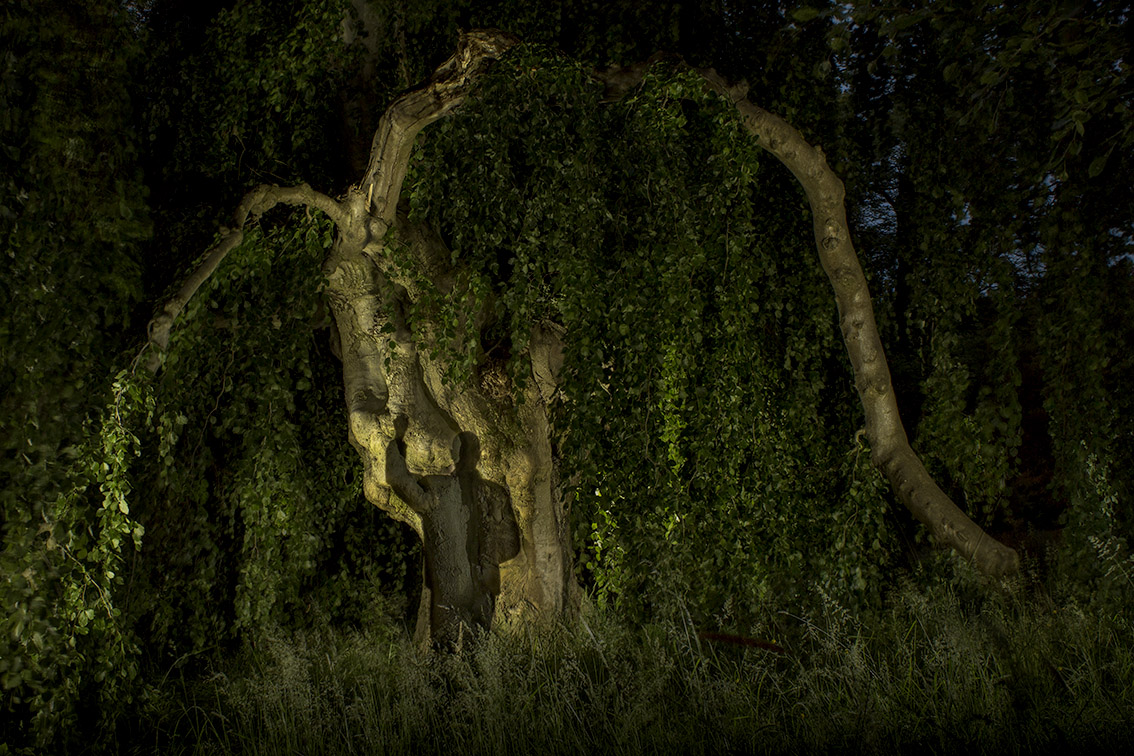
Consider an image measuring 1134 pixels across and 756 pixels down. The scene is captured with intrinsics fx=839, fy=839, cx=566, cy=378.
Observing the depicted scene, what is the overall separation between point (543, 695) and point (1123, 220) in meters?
3.04

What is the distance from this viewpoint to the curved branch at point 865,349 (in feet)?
12.3

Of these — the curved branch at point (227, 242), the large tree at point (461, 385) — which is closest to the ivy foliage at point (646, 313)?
the large tree at point (461, 385)

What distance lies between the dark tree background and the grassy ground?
253mm

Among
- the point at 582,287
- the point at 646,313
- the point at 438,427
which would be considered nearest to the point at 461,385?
the point at 438,427

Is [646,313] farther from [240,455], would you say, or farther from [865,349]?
[240,455]

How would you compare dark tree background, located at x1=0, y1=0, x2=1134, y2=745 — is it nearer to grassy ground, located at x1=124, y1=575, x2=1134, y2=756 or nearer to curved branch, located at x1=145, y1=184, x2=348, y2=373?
curved branch, located at x1=145, y1=184, x2=348, y2=373

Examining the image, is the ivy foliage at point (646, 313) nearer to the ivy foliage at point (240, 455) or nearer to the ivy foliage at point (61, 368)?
the ivy foliage at point (240, 455)

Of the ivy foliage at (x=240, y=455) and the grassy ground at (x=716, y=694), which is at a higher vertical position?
the ivy foliage at (x=240, y=455)

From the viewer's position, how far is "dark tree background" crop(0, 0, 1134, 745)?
3006 millimetres

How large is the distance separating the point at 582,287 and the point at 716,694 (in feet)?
5.29

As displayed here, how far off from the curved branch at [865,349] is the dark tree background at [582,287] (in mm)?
167

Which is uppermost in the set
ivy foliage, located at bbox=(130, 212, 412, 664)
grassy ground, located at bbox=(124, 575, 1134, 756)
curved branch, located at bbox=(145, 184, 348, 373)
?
curved branch, located at bbox=(145, 184, 348, 373)

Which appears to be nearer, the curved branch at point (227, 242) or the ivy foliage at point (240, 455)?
the curved branch at point (227, 242)

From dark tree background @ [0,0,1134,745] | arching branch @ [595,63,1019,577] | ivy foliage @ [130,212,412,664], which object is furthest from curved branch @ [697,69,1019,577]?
ivy foliage @ [130,212,412,664]
